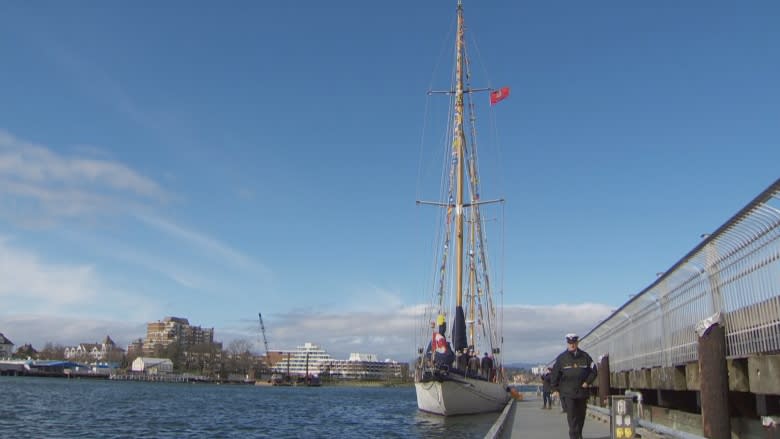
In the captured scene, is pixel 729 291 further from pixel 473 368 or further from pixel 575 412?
pixel 473 368

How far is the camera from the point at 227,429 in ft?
117

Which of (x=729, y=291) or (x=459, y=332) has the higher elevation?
(x=459, y=332)

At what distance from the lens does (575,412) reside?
1225 cm

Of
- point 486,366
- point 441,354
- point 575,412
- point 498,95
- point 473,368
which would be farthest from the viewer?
point 498,95

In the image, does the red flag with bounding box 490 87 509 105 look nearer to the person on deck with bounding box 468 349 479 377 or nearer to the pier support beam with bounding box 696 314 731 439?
the person on deck with bounding box 468 349 479 377

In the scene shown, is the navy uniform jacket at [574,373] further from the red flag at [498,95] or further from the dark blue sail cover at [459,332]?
Answer: the red flag at [498,95]

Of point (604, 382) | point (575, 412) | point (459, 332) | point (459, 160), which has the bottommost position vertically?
point (575, 412)

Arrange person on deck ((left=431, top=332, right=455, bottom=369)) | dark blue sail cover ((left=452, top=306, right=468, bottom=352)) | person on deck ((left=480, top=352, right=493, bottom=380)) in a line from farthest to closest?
person on deck ((left=480, top=352, right=493, bottom=380)) → dark blue sail cover ((left=452, top=306, right=468, bottom=352)) → person on deck ((left=431, top=332, right=455, bottom=369))

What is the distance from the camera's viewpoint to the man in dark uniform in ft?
38.7

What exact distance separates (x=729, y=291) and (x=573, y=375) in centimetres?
291

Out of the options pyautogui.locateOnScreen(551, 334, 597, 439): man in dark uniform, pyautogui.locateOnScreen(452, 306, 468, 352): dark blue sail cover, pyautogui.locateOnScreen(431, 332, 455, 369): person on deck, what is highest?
pyautogui.locateOnScreen(452, 306, 468, 352): dark blue sail cover

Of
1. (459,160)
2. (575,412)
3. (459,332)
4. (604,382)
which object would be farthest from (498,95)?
(575,412)

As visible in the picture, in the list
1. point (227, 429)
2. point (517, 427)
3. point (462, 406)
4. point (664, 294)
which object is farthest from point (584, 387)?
point (227, 429)

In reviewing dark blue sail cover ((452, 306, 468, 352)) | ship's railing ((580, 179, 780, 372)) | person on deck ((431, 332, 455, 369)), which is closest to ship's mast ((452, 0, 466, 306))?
dark blue sail cover ((452, 306, 468, 352))
